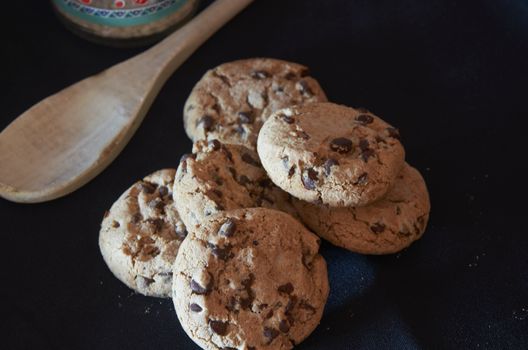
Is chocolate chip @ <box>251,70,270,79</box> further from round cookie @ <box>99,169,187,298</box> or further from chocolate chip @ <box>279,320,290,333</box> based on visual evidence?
chocolate chip @ <box>279,320,290,333</box>

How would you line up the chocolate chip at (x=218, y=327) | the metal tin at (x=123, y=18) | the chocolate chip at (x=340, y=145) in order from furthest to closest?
the metal tin at (x=123, y=18) < the chocolate chip at (x=340, y=145) < the chocolate chip at (x=218, y=327)

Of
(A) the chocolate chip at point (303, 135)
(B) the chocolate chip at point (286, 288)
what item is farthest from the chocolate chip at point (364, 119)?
(B) the chocolate chip at point (286, 288)

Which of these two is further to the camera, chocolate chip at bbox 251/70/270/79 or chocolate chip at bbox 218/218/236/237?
chocolate chip at bbox 251/70/270/79

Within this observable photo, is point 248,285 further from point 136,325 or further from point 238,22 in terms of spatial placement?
point 238,22

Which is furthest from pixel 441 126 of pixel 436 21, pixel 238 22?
pixel 238 22

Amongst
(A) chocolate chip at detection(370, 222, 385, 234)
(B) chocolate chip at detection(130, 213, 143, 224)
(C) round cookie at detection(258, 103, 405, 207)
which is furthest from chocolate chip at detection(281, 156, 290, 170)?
(B) chocolate chip at detection(130, 213, 143, 224)

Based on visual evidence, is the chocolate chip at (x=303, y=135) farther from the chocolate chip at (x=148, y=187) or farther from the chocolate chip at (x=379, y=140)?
the chocolate chip at (x=148, y=187)
